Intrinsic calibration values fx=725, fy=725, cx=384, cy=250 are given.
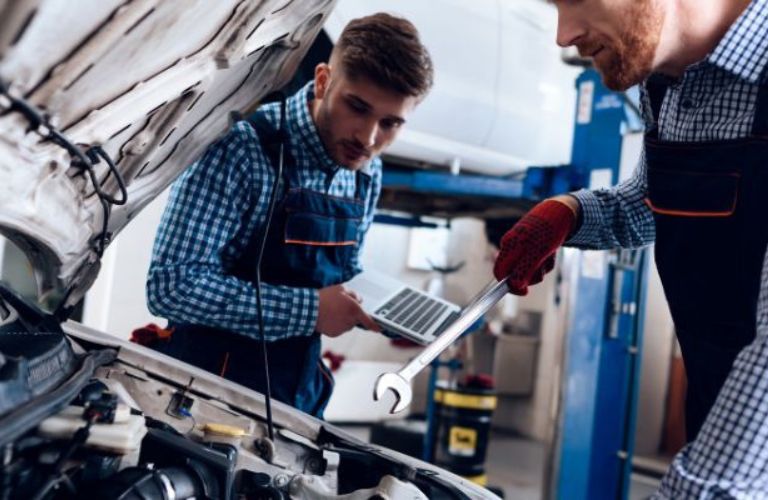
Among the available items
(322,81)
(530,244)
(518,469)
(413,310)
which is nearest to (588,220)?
(530,244)

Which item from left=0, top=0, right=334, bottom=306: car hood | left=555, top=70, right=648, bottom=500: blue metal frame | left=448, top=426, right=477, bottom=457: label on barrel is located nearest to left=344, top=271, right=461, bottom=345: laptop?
left=0, top=0, right=334, bottom=306: car hood

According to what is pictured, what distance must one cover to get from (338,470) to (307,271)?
441 mm

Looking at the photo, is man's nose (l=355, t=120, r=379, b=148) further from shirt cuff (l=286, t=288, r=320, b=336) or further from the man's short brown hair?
shirt cuff (l=286, t=288, r=320, b=336)

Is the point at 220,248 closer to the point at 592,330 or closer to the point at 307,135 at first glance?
the point at 307,135

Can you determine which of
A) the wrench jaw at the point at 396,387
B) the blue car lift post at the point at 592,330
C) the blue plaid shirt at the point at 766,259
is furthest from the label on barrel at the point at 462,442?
the wrench jaw at the point at 396,387

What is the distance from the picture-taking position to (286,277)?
4.57 ft

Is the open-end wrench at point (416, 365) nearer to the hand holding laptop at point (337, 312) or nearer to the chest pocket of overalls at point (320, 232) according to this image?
the hand holding laptop at point (337, 312)

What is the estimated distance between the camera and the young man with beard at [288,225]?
1.25 m

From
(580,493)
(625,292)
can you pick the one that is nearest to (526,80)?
(625,292)

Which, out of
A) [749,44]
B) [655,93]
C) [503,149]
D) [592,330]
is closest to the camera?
[749,44]

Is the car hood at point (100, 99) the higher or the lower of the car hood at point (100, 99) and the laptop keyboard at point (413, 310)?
the higher

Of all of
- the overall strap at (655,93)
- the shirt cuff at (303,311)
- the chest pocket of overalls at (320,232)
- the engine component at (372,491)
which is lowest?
the engine component at (372,491)

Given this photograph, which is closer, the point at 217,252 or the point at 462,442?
the point at 217,252

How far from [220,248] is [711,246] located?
79 centimetres
